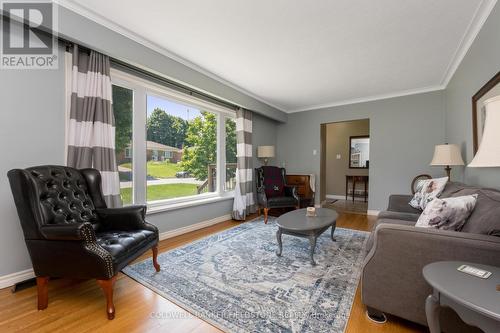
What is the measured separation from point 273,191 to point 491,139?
3679mm

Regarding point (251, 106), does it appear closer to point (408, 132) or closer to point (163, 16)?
point (163, 16)

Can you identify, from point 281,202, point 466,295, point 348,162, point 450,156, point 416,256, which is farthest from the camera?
point 348,162

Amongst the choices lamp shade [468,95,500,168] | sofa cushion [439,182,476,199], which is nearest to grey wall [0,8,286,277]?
lamp shade [468,95,500,168]

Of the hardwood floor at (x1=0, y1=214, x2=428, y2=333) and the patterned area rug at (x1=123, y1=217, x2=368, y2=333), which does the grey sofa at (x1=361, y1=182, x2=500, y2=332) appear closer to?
the hardwood floor at (x1=0, y1=214, x2=428, y2=333)

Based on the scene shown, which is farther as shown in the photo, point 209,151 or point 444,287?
point 209,151

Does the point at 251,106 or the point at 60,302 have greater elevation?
the point at 251,106

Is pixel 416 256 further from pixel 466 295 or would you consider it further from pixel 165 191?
pixel 165 191

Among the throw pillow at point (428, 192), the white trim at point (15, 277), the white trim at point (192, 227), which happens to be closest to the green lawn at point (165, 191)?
the white trim at point (192, 227)

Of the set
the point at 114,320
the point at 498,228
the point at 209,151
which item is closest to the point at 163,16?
the point at 209,151

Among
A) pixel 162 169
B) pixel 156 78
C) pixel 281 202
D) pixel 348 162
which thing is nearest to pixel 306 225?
pixel 281 202

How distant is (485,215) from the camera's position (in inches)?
51.3

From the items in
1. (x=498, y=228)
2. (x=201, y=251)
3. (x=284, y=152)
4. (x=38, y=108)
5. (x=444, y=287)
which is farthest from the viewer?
(x=284, y=152)

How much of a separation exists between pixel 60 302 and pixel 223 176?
286cm

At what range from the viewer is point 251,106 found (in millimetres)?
4293
